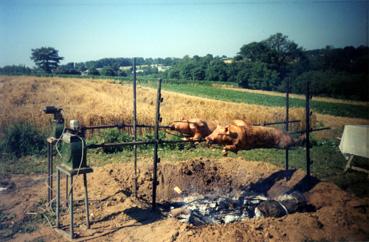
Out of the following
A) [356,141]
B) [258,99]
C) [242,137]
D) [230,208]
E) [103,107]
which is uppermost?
[258,99]

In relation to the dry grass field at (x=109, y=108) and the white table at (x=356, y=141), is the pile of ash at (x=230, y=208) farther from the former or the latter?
the dry grass field at (x=109, y=108)

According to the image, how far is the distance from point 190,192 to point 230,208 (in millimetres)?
1194

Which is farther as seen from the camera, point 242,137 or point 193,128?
point 193,128

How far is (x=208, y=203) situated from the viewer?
6.42m

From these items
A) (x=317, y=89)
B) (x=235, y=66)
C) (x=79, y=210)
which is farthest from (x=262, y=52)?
(x=79, y=210)

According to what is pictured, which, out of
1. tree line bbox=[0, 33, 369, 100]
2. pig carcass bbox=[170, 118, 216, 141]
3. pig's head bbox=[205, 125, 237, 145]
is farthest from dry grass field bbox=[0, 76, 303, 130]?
pig's head bbox=[205, 125, 237, 145]

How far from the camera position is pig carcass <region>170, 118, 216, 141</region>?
17.7 ft

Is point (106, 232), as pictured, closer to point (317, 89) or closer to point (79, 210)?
point (79, 210)

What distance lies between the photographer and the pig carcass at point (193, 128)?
212 inches

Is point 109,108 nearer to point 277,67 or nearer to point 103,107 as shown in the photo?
point 103,107

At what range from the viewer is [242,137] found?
5223 millimetres

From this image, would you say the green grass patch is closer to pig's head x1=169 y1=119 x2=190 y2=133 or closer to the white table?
the white table

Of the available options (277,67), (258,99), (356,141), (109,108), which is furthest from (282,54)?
(356,141)

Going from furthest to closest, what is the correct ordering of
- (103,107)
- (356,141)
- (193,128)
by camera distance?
(103,107) → (356,141) → (193,128)
